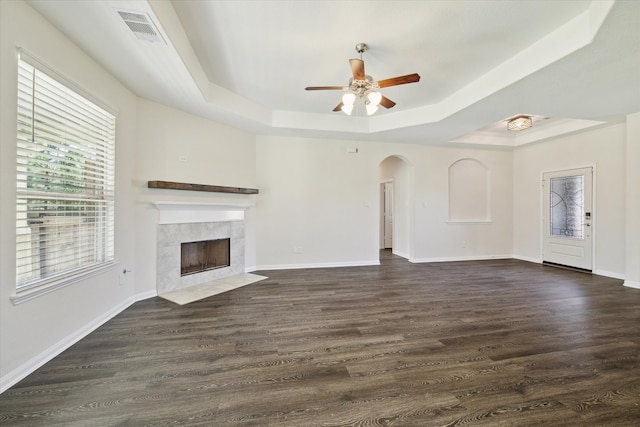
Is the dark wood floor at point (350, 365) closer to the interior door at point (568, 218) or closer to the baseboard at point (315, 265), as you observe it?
the baseboard at point (315, 265)

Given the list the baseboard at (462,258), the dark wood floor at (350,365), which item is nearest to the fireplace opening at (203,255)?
the dark wood floor at (350,365)

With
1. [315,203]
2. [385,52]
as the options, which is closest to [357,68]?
[385,52]

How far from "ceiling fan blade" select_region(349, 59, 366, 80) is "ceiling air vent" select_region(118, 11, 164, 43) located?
1673mm

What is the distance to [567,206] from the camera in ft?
16.8

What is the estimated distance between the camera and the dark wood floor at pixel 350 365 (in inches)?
57.9

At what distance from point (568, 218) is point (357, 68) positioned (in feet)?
18.3

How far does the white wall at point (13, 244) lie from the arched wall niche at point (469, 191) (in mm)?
6305

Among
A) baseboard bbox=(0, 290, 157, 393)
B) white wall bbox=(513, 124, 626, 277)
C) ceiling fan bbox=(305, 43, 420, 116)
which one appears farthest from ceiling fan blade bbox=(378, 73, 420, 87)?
white wall bbox=(513, 124, 626, 277)

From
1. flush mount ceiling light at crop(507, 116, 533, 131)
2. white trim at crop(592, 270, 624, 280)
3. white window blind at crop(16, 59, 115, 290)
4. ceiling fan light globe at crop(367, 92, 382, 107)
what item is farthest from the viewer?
flush mount ceiling light at crop(507, 116, 533, 131)

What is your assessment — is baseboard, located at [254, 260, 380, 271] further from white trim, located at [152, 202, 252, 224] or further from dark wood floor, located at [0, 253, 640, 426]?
dark wood floor, located at [0, 253, 640, 426]

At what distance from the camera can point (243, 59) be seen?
115 inches

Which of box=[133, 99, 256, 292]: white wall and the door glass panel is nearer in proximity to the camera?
box=[133, 99, 256, 292]: white wall

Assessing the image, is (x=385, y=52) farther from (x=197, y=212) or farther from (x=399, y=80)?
(x=197, y=212)

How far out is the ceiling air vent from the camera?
74.4 inches
